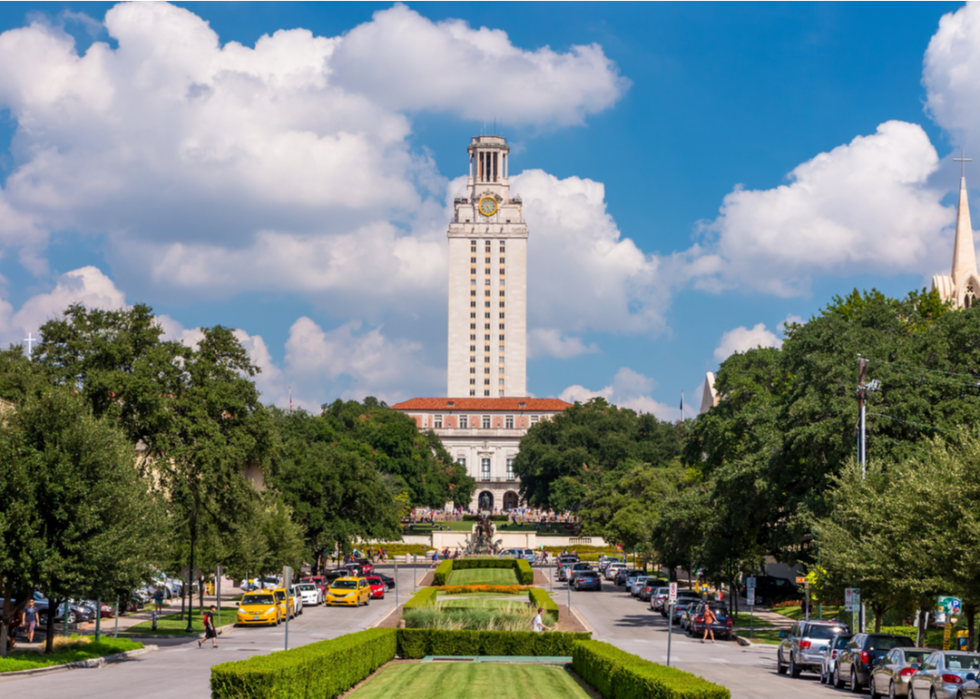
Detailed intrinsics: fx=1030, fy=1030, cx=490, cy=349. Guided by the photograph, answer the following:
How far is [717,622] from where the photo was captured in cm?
4062

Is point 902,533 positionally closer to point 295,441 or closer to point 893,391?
point 893,391

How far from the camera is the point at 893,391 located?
127 ft

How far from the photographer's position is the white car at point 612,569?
3118 inches

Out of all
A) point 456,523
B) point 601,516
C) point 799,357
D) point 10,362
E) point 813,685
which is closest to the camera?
point 813,685

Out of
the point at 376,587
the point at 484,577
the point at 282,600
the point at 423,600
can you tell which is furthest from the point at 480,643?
the point at 484,577

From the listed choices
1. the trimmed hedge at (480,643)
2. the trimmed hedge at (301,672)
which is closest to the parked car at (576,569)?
the trimmed hedge at (480,643)

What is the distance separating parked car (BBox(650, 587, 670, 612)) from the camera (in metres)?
49.1

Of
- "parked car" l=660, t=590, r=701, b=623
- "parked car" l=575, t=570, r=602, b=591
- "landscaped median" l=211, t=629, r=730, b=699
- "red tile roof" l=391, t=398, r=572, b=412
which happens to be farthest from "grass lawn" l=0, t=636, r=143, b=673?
"red tile roof" l=391, t=398, r=572, b=412

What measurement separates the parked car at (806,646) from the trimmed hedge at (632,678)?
635 centimetres

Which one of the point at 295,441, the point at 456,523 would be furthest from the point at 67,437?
the point at 456,523

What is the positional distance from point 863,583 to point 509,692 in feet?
46.2

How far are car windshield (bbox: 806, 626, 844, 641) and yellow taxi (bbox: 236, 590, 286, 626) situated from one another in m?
22.3

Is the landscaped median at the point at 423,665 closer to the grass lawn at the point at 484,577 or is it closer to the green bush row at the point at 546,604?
the green bush row at the point at 546,604

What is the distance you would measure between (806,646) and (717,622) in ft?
39.7
